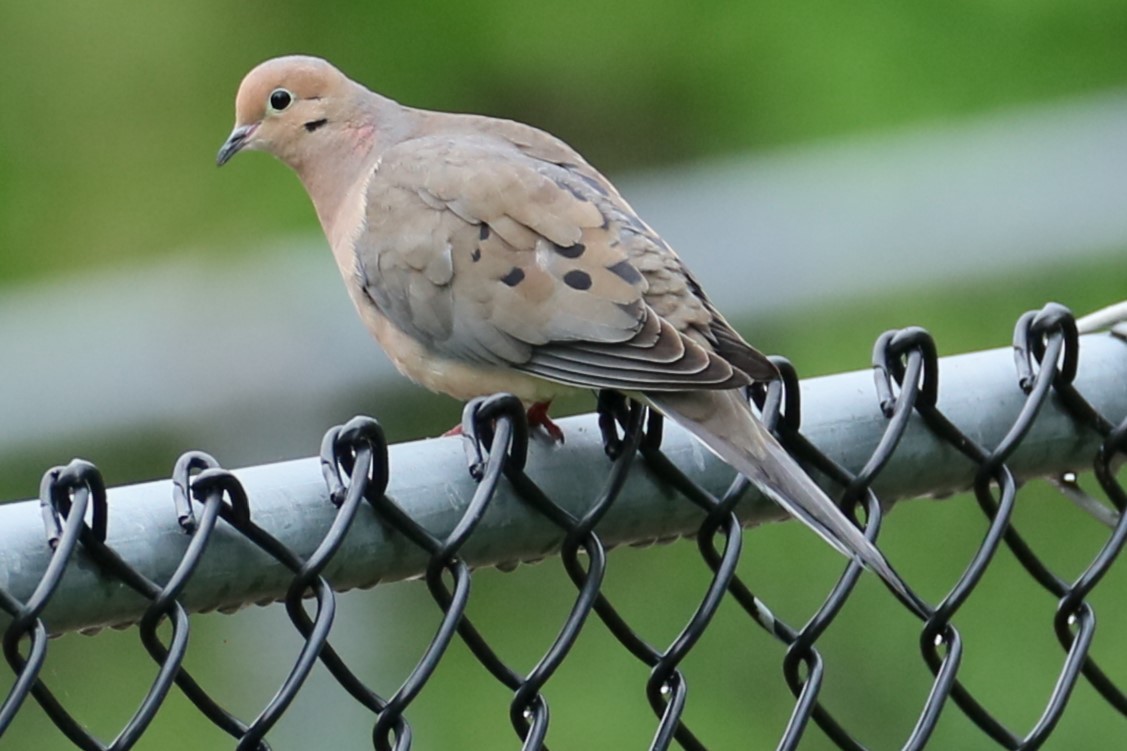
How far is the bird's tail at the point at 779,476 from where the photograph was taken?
2.00m

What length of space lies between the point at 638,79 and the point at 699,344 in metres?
4.47

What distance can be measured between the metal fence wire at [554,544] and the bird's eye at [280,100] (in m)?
1.67

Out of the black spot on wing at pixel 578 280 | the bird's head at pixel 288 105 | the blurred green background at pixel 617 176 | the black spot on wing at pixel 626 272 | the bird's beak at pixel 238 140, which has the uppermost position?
the black spot on wing at pixel 626 272

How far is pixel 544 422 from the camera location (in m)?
2.45

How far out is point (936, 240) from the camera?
591 cm


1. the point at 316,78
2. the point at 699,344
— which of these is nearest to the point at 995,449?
the point at 699,344

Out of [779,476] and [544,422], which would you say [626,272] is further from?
[779,476]

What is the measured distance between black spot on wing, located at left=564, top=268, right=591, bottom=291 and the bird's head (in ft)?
3.92

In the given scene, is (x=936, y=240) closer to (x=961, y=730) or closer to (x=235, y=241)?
(x=961, y=730)

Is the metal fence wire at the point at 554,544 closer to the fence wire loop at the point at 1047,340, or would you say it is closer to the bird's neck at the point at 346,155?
the fence wire loop at the point at 1047,340

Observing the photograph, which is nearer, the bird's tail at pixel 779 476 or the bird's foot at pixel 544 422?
the bird's tail at pixel 779 476

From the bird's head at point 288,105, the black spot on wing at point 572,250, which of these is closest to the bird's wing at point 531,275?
the black spot on wing at point 572,250

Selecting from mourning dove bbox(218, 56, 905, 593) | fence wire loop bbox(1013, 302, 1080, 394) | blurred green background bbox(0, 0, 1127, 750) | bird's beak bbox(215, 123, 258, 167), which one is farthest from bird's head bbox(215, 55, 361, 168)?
fence wire loop bbox(1013, 302, 1080, 394)

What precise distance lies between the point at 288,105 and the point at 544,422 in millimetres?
1595
